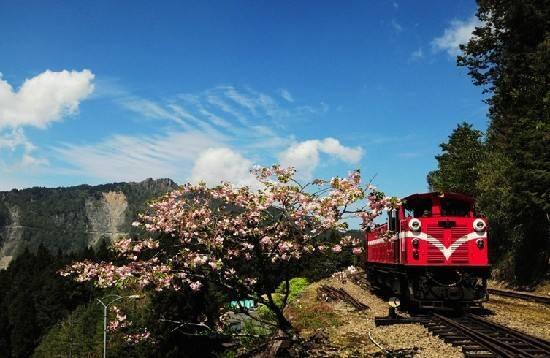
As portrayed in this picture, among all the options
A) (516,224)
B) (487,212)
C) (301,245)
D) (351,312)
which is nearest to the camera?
(301,245)

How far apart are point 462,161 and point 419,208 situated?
34334mm

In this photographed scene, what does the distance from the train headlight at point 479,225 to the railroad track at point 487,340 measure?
3.35 metres

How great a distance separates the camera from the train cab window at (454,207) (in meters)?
18.9

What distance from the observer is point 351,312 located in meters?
22.1

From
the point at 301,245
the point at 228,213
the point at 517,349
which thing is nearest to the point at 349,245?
the point at 301,245

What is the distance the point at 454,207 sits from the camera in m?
19.1

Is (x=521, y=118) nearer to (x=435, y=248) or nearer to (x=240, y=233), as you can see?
(x=435, y=248)

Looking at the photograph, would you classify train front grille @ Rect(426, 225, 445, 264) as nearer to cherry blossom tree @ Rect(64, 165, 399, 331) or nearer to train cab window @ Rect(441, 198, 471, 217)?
train cab window @ Rect(441, 198, 471, 217)

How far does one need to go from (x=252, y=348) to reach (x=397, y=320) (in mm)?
5189

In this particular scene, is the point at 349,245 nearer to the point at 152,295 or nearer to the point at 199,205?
the point at 199,205

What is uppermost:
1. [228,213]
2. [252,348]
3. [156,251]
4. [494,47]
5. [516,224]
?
[494,47]

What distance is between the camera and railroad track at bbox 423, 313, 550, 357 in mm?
12320

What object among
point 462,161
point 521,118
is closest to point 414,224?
point 521,118

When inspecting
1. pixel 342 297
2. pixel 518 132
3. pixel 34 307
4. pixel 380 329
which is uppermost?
pixel 518 132
